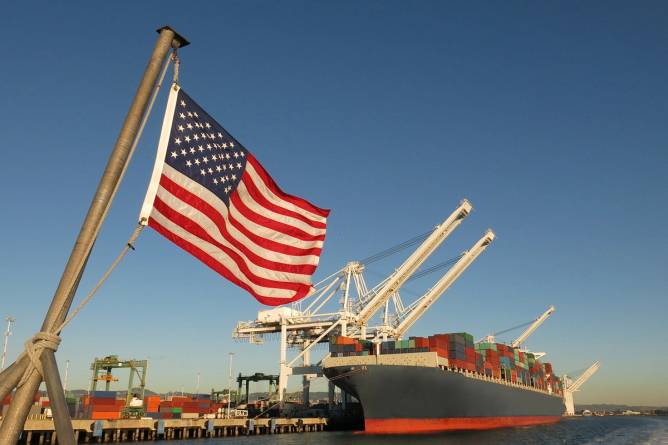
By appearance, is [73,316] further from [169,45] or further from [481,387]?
[481,387]

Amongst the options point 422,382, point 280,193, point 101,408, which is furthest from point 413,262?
point 280,193

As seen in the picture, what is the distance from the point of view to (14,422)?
548 cm

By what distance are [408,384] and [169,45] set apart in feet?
147

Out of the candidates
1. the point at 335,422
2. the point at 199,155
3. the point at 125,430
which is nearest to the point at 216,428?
the point at 125,430

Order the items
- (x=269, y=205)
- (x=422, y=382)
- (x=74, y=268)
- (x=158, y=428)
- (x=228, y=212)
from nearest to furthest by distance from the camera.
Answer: (x=74, y=268), (x=228, y=212), (x=269, y=205), (x=158, y=428), (x=422, y=382)

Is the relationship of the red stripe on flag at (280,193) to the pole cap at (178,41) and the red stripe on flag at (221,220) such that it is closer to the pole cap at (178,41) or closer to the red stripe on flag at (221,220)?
the red stripe on flag at (221,220)

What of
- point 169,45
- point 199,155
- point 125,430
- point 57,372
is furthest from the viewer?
point 125,430

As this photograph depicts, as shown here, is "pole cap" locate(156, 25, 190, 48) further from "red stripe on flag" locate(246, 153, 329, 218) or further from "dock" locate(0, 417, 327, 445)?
"dock" locate(0, 417, 327, 445)

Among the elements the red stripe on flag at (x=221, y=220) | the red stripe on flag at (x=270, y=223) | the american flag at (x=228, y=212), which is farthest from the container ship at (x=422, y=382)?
the american flag at (x=228, y=212)

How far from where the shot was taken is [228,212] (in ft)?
30.8

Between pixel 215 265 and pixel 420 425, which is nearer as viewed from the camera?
pixel 215 265

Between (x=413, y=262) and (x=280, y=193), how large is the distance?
195 ft

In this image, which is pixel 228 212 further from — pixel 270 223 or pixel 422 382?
pixel 422 382

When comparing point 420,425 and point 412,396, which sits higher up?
point 412,396
